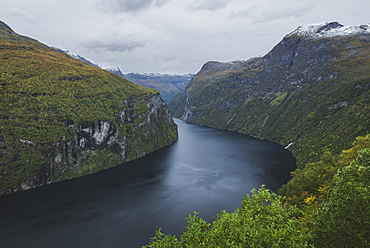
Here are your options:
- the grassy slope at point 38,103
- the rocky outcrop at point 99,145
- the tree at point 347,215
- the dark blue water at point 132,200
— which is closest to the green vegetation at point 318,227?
the tree at point 347,215

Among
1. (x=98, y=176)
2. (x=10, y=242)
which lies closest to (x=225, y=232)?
(x=10, y=242)

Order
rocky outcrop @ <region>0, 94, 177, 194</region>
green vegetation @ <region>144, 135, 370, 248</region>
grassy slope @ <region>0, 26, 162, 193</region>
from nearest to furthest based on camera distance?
green vegetation @ <region>144, 135, 370, 248</region> < grassy slope @ <region>0, 26, 162, 193</region> < rocky outcrop @ <region>0, 94, 177, 194</region>

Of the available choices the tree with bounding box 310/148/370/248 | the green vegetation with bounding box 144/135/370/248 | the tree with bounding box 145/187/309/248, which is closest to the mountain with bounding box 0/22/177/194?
the tree with bounding box 145/187/309/248

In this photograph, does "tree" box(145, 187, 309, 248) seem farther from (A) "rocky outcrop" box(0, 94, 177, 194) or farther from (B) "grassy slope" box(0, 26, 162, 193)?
(B) "grassy slope" box(0, 26, 162, 193)

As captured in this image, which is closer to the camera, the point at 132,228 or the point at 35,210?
the point at 132,228

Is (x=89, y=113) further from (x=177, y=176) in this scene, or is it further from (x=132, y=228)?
(x=132, y=228)

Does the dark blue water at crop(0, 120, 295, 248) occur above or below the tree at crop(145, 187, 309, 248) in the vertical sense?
below
